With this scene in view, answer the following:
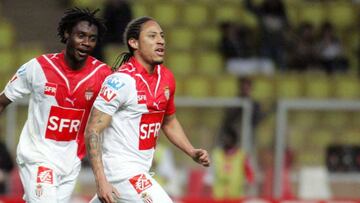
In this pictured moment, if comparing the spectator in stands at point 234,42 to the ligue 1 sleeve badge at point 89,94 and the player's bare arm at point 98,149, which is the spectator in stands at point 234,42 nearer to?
the ligue 1 sleeve badge at point 89,94

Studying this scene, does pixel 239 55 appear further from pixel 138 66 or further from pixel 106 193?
pixel 106 193

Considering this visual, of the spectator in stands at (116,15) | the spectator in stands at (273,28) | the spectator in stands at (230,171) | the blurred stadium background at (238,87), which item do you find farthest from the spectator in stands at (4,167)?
the spectator in stands at (273,28)

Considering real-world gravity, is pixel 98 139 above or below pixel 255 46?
below

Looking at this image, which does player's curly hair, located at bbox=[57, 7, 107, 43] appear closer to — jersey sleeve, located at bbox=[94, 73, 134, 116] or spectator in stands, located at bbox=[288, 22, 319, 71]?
jersey sleeve, located at bbox=[94, 73, 134, 116]

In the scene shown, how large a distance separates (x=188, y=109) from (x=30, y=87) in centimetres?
523

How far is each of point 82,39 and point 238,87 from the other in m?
6.63

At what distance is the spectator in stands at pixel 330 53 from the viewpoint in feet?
51.4

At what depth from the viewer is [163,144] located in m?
12.8

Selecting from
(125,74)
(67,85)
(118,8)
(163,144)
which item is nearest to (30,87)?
(67,85)

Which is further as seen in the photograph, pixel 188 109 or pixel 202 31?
pixel 202 31

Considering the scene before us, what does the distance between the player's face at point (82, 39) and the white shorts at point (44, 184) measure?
0.79 m

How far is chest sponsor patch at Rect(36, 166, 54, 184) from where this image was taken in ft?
25.6

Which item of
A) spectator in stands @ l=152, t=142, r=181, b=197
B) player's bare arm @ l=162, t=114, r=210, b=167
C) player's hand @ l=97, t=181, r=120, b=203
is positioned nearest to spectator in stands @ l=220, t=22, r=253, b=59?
spectator in stands @ l=152, t=142, r=181, b=197

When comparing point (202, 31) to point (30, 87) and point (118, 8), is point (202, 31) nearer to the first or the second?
point (118, 8)
